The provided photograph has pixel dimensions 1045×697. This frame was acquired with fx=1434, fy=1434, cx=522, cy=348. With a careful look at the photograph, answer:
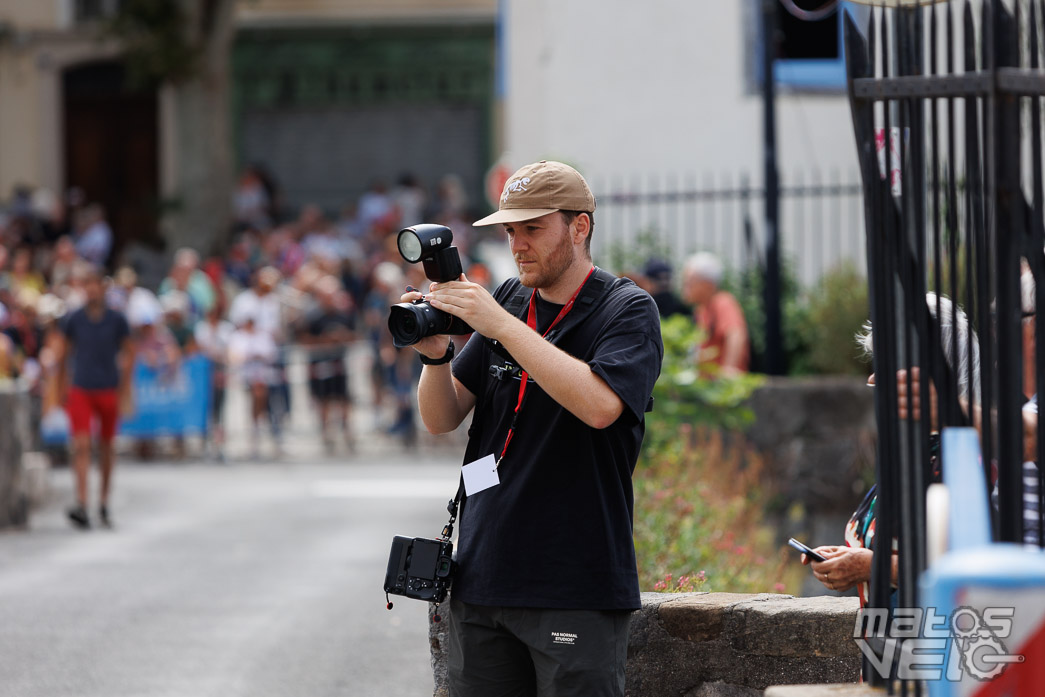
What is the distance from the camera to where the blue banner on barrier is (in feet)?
51.8

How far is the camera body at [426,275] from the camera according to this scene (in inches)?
139

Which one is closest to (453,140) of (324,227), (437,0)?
(437,0)

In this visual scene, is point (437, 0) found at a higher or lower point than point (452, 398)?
higher

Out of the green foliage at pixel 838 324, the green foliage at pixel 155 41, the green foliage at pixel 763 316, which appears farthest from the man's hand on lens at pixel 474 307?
the green foliage at pixel 155 41

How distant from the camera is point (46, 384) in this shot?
15.4 m

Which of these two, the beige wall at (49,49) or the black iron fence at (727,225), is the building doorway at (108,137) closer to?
the beige wall at (49,49)

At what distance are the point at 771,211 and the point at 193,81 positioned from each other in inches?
591

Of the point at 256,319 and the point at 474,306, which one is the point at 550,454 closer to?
the point at 474,306

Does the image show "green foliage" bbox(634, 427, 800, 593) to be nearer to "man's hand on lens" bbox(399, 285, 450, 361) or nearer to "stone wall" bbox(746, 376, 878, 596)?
"stone wall" bbox(746, 376, 878, 596)

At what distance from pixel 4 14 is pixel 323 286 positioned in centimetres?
1443

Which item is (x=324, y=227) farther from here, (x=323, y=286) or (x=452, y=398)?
(x=452, y=398)

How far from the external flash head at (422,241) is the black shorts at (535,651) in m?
0.89

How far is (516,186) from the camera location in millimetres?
3633

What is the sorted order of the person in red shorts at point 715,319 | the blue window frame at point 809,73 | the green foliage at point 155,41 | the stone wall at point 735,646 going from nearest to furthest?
the stone wall at point 735,646 → the person in red shorts at point 715,319 → the blue window frame at point 809,73 → the green foliage at point 155,41
